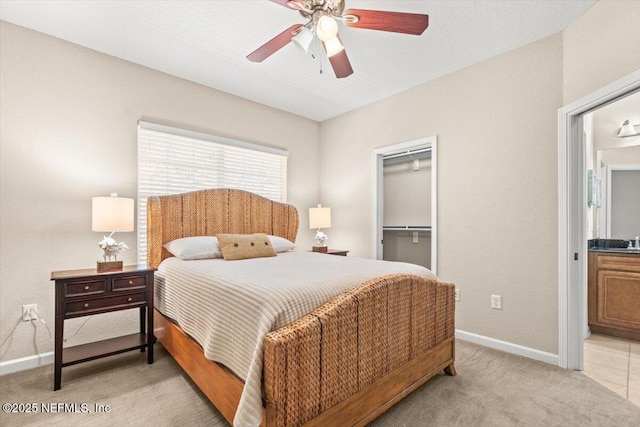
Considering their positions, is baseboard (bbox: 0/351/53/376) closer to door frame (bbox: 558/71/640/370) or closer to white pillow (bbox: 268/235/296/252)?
white pillow (bbox: 268/235/296/252)

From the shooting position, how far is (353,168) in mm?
4191

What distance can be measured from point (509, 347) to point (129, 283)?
128 inches

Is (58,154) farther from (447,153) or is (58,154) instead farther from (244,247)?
(447,153)

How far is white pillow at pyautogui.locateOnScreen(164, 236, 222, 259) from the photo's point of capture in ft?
8.99

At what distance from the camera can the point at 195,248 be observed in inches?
109

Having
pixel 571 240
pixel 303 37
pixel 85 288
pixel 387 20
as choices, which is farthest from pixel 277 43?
pixel 571 240

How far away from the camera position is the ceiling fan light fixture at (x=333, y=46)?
1905 mm

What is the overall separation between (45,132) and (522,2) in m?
3.79

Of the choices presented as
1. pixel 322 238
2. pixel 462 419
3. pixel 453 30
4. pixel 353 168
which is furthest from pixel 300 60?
pixel 462 419

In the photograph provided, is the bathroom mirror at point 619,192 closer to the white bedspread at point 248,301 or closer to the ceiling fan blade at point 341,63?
the white bedspread at point 248,301

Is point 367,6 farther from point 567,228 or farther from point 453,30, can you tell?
point 567,228

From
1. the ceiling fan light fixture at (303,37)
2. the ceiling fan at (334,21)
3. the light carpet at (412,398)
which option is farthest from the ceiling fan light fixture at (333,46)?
the light carpet at (412,398)

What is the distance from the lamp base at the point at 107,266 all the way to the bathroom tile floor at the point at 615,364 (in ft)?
12.2

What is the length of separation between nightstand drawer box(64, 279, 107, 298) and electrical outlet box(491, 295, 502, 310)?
3261mm
